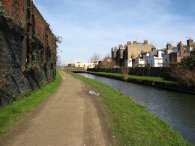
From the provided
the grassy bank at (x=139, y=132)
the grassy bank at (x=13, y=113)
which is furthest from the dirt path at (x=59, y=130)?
the grassy bank at (x=139, y=132)

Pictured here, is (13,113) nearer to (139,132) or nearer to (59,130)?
(59,130)

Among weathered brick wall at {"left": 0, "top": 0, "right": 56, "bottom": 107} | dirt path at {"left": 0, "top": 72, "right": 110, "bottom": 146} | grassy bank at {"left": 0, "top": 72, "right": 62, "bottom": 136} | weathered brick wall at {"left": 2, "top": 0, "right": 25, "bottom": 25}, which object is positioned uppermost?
weathered brick wall at {"left": 2, "top": 0, "right": 25, "bottom": 25}

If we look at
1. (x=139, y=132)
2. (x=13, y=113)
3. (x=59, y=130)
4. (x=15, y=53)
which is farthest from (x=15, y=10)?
(x=139, y=132)

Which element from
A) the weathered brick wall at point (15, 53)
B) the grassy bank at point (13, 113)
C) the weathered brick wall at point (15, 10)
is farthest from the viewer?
the weathered brick wall at point (15, 10)

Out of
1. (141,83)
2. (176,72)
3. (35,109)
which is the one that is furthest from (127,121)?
(141,83)

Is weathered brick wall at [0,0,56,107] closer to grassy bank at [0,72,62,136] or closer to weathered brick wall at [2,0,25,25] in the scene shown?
weathered brick wall at [2,0,25,25]

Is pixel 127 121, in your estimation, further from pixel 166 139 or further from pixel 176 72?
pixel 176 72

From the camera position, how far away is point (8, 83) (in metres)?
14.1

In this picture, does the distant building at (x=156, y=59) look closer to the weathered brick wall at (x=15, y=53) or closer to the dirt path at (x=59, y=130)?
the weathered brick wall at (x=15, y=53)

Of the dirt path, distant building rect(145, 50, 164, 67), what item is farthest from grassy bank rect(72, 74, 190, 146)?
distant building rect(145, 50, 164, 67)

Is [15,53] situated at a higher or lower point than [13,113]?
higher

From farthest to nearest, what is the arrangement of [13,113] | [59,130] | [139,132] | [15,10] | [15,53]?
[15,53]
[15,10]
[13,113]
[139,132]
[59,130]

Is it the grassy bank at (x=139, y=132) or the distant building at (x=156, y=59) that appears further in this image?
the distant building at (x=156, y=59)

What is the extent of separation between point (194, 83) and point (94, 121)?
24383 millimetres
